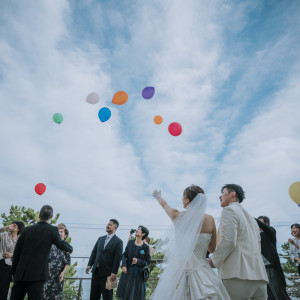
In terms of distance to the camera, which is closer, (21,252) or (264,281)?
(264,281)

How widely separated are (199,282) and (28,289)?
1.96 m

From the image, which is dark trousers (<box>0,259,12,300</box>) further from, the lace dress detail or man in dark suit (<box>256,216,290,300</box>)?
man in dark suit (<box>256,216,290,300</box>)

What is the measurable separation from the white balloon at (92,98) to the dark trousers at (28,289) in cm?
357

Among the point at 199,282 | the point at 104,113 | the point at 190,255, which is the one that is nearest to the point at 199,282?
the point at 199,282

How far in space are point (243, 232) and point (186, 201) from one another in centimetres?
58

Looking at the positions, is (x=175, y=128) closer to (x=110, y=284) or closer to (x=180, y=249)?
(x=110, y=284)

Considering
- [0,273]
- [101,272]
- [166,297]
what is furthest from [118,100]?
[166,297]

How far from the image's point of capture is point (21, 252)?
2832 millimetres

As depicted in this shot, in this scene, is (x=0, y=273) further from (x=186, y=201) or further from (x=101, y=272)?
(x=186, y=201)

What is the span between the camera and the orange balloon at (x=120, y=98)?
5.08m

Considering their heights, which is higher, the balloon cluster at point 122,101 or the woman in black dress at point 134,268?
the balloon cluster at point 122,101

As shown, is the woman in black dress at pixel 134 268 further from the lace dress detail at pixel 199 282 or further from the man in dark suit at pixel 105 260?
the lace dress detail at pixel 199 282

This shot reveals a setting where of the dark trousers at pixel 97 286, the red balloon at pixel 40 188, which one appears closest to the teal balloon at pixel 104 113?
the red balloon at pixel 40 188

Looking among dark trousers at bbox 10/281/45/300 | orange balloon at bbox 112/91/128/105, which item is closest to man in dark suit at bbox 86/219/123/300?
dark trousers at bbox 10/281/45/300
